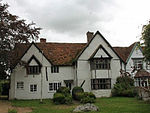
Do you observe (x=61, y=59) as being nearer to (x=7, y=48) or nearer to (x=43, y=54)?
(x=43, y=54)

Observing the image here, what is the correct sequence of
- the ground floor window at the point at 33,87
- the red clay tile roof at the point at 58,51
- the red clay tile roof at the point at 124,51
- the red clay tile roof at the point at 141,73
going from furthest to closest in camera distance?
the red clay tile roof at the point at 124,51 < the red clay tile roof at the point at 58,51 < the red clay tile roof at the point at 141,73 < the ground floor window at the point at 33,87

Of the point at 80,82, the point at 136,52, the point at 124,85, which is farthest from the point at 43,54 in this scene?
the point at 136,52

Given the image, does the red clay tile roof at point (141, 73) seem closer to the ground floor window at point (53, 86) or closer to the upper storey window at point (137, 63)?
the upper storey window at point (137, 63)

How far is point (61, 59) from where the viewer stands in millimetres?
35938

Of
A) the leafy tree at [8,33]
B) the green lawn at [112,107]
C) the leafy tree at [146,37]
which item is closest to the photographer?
the leafy tree at [146,37]

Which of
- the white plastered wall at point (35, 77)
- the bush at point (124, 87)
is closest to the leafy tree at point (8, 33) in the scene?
the white plastered wall at point (35, 77)

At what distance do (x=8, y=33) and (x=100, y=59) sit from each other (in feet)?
52.4

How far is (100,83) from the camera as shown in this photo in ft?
113

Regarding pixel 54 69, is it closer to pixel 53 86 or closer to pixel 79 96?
pixel 53 86

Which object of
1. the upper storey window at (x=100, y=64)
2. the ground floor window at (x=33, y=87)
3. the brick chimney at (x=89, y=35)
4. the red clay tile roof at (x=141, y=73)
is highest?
→ the brick chimney at (x=89, y=35)

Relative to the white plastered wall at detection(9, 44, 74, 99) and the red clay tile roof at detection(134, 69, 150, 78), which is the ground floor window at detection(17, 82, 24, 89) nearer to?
the white plastered wall at detection(9, 44, 74, 99)

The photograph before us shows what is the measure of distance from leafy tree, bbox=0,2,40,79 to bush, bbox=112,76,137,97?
54.7ft

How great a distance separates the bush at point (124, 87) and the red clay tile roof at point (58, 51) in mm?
9207

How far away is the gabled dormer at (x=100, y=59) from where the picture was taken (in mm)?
34344
